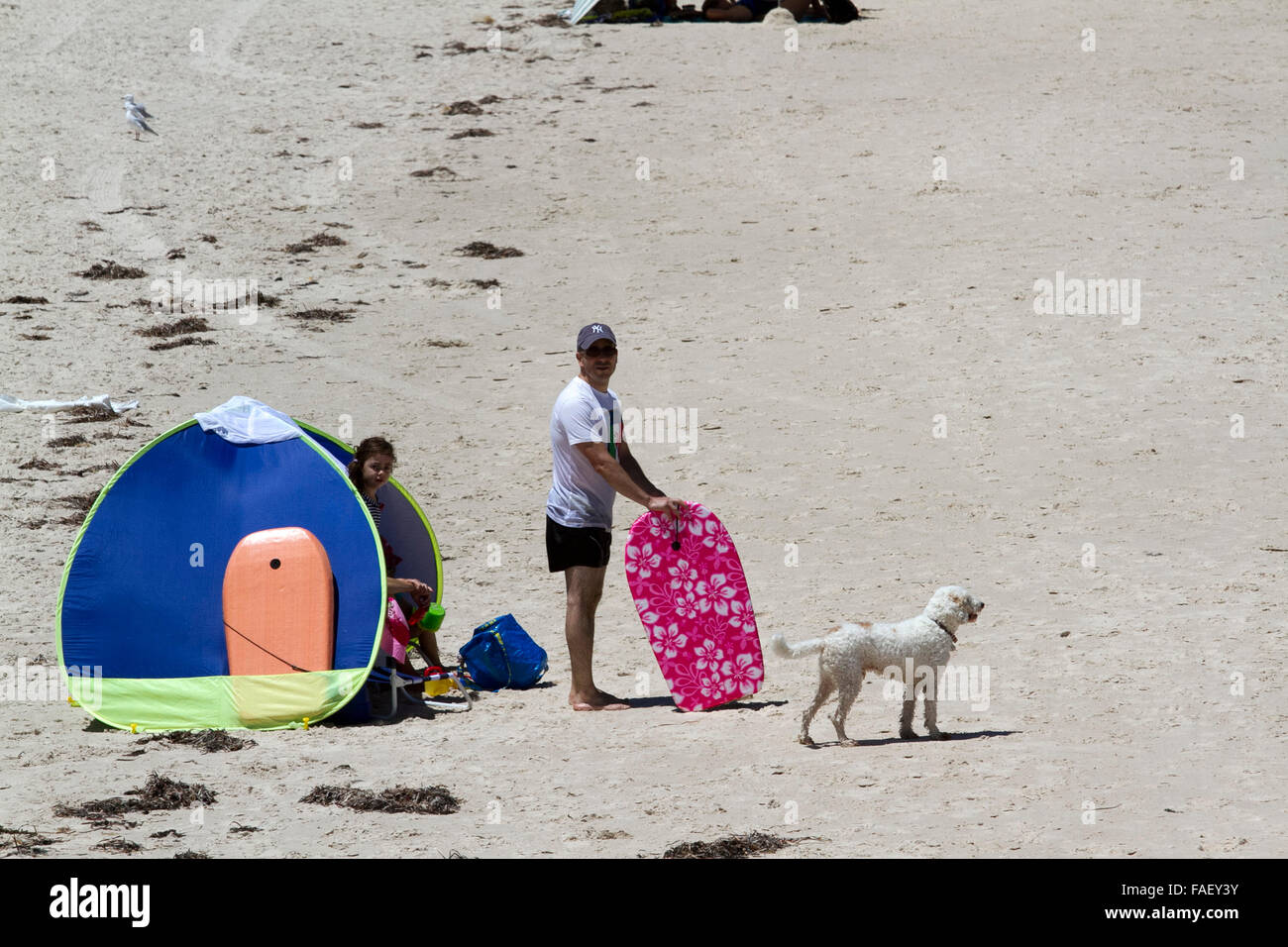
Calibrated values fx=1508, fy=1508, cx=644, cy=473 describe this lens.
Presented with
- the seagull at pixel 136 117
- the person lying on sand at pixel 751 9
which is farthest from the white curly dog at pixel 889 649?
the person lying on sand at pixel 751 9

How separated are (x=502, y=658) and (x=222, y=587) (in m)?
1.39

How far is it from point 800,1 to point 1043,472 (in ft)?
47.2

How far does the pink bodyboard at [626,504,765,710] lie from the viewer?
6.90 meters

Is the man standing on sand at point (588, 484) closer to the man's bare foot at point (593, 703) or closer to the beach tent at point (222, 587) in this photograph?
the man's bare foot at point (593, 703)

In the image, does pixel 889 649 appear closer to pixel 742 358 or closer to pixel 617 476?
pixel 617 476

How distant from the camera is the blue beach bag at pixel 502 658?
7492 millimetres

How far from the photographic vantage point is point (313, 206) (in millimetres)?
16703

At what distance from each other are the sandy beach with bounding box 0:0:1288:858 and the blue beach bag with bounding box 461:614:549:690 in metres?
0.24

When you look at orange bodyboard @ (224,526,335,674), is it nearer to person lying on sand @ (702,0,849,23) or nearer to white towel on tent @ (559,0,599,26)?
white towel on tent @ (559,0,599,26)

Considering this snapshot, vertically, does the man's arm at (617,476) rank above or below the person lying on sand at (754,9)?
below

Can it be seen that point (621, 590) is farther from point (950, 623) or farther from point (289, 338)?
point (289, 338)

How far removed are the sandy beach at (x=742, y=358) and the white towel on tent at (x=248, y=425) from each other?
1.54m

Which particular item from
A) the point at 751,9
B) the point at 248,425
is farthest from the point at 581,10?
the point at 248,425

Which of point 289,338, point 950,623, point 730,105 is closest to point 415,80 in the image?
point 730,105
